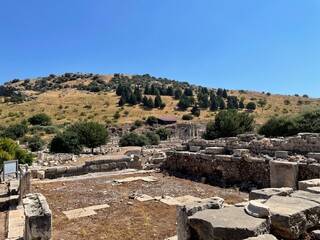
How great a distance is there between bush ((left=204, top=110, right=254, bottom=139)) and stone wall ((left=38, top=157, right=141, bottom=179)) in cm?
1520

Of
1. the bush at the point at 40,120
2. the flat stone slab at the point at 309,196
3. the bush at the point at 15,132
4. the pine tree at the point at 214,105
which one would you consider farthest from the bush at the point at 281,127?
the pine tree at the point at 214,105

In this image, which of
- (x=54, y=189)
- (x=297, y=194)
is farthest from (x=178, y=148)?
(x=297, y=194)

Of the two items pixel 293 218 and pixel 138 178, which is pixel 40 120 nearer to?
pixel 138 178

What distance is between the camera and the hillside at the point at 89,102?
6412 cm

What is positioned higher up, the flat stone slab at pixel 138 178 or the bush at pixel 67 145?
the bush at pixel 67 145

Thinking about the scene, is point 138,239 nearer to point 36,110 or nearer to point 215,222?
point 215,222

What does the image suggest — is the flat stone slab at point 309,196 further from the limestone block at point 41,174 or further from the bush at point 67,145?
the bush at point 67,145

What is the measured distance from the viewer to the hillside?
64125 millimetres

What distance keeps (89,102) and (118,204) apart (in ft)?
224

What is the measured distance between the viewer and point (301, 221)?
13.0 feet

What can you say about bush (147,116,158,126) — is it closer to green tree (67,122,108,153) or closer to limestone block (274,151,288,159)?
green tree (67,122,108,153)

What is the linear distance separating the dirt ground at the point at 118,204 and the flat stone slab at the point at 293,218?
346 centimetres

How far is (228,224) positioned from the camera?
3701 mm

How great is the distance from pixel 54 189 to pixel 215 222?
388 inches
